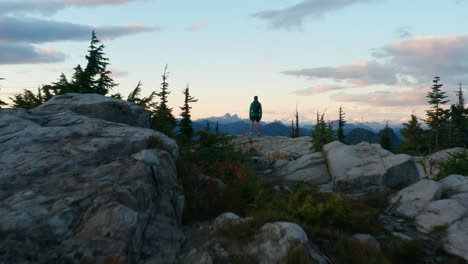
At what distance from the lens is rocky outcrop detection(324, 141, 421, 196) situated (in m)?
12.6

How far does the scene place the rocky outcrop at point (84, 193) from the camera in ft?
15.1

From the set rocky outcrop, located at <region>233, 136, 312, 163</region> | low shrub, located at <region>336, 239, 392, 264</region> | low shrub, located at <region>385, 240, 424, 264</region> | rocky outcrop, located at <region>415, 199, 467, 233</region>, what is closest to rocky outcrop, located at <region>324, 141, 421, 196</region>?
rocky outcrop, located at <region>415, 199, 467, 233</region>

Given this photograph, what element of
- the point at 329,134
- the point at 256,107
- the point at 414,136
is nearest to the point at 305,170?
the point at 329,134

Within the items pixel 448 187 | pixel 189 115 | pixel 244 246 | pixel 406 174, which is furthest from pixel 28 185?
pixel 189 115

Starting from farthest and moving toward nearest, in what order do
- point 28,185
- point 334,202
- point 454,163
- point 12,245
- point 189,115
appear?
point 189,115
point 454,163
point 334,202
point 28,185
point 12,245

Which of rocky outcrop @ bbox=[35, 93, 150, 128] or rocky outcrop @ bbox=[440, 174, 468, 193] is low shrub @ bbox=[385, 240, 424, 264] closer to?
rocky outcrop @ bbox=[440, 174, 468, 193]

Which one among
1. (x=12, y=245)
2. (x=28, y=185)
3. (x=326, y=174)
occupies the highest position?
(x=28, y=185)

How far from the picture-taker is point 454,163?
14492mm

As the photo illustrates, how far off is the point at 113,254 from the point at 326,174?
12587 millimetres

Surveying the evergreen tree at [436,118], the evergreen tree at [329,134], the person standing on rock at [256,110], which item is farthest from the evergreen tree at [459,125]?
the person standing on rock at [256,110]

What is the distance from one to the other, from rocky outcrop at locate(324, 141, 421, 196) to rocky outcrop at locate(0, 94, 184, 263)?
8241 millimetres

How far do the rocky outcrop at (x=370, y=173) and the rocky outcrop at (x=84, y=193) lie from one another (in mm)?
8241

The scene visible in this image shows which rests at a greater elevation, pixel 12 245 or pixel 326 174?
pixel 12 245

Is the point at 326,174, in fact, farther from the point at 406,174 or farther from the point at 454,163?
the point at 454,163
